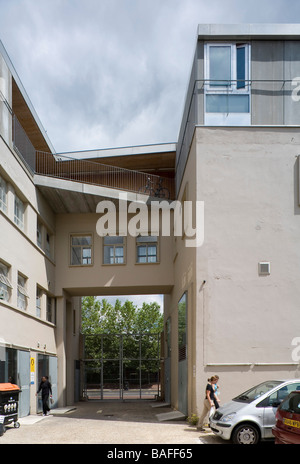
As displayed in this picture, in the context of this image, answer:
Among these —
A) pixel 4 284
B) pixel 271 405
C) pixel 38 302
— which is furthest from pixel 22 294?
pixel 271 405

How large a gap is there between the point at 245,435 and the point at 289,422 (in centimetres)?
277

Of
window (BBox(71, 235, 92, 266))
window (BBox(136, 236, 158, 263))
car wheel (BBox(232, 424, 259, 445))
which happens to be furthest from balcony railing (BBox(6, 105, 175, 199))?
car wheel (BBox(232, 424, 259, 445))

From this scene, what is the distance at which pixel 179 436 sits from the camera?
15508 mm

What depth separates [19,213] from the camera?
2330 cm

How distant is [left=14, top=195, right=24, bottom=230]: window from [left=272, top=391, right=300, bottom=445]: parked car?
46.1 feet

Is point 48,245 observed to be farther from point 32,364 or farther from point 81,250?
point 32,364

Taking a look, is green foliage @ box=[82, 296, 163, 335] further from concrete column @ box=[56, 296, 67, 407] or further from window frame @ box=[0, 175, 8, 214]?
window frame @ box=[0, 175, 8, 214]

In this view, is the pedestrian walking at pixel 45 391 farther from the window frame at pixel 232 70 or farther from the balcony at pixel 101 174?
the window frame at pixel 232 70

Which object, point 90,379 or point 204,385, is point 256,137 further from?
point 90,379

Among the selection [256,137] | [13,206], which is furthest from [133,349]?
[256,137]

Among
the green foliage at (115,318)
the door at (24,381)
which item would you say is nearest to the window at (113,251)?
the door at (24,381)

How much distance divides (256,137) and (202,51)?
3.50m

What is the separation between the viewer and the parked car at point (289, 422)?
10.9m

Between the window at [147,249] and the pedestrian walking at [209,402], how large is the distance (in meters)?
11.4
